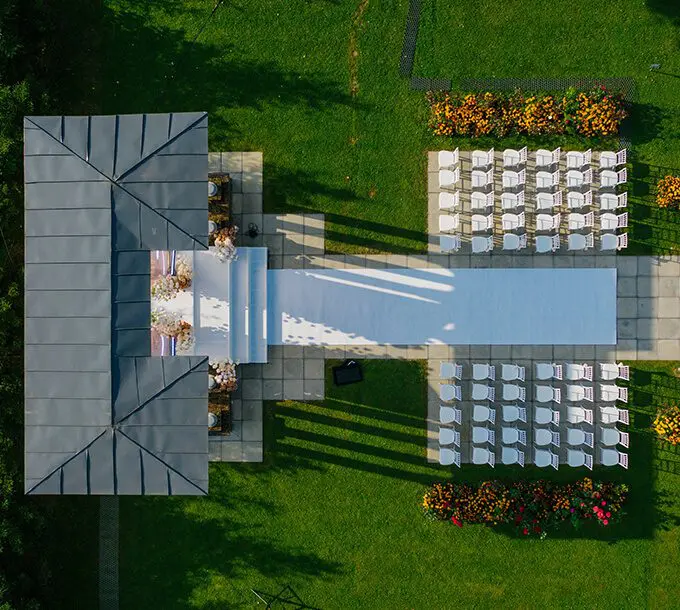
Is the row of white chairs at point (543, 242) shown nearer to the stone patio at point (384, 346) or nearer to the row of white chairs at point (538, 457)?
the stone patio at point (384, 346)

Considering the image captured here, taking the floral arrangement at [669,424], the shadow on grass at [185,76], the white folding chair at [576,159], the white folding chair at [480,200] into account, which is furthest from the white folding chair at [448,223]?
the floral arrangement at [669,424]

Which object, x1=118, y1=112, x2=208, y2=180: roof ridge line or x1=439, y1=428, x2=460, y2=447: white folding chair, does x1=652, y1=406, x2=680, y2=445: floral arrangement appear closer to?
x1=439, y1=428, x2=460, y2=447: white folding chair

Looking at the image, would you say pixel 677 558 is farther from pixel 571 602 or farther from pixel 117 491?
pixel 117 491

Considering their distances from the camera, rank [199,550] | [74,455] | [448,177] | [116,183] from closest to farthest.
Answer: [116,183] < [74,455] < [448,177] < [199,550]

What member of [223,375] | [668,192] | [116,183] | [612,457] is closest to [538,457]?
[612,457]

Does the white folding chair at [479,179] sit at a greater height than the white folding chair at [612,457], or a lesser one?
greater

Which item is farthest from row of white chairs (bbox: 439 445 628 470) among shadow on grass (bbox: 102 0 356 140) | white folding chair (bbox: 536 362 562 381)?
shadow on grass (bbox: 102 0 356 140)

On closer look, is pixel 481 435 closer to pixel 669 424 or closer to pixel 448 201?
pixel 669 424
